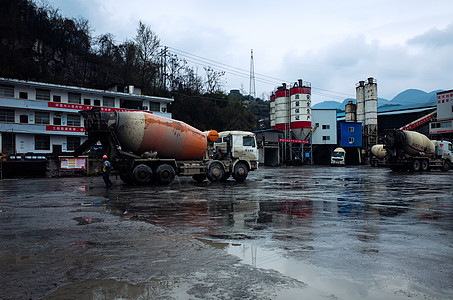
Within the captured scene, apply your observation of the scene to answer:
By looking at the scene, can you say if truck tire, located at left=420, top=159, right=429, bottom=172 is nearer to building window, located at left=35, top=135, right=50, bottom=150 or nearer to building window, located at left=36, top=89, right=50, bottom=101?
building window, located at left=35, top=135, right=50, bottom=150

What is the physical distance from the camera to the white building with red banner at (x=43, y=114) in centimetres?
3931

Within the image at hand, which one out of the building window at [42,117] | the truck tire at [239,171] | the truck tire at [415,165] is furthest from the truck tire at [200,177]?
the building window at [42,117]

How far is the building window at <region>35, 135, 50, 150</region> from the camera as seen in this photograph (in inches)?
1633

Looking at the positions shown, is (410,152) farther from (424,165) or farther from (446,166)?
(446,166)

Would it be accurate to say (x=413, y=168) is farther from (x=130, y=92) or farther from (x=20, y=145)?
(x=20, y=145)

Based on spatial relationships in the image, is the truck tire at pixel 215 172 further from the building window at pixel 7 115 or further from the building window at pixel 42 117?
the building window at pixel 7 115

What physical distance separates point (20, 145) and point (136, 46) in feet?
82.3

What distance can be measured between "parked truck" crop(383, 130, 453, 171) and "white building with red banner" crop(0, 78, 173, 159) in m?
31.4

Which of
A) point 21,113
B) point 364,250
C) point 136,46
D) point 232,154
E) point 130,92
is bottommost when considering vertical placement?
point 364,250

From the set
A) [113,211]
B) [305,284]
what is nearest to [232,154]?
[113,211]

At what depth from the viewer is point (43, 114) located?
41.9m

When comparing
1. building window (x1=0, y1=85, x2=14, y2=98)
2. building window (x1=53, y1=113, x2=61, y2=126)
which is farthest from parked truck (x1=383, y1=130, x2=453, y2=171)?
building window (x1=0, y1=85, x2=14, y2=98)

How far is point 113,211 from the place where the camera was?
8969mm

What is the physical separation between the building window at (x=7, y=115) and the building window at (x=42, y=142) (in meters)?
3.35
